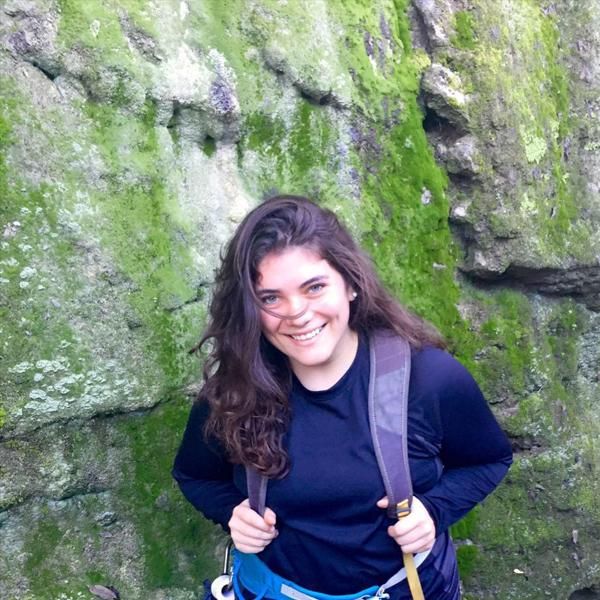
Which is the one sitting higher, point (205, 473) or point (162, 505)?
point (205, 473)

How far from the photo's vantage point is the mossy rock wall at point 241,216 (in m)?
2.65

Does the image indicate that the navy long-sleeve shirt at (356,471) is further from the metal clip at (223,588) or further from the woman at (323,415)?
the metal clip at (223,588)

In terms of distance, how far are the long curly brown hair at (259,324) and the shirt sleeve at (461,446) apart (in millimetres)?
153

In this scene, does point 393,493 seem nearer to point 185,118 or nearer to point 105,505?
point 105,505

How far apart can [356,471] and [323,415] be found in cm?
19

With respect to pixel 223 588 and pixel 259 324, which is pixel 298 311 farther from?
pixel 223 588

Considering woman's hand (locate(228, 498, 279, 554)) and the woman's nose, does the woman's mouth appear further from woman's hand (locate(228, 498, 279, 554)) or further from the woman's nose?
woman's hand (locate(228, 498, 279, 554))

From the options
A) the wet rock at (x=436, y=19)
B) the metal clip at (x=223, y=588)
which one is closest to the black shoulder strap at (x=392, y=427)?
the metal clip at (x=223, y=588)

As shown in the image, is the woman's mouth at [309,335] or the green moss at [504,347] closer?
the woman's mouth at [309,335]

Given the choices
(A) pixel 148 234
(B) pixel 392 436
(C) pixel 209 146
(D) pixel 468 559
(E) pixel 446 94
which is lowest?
A: (D) pixel 468 559

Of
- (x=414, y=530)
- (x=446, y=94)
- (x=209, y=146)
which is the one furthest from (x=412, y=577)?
(x=446, y=94)

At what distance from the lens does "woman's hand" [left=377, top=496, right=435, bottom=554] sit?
2.10 meters

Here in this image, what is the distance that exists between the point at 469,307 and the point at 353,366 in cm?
159

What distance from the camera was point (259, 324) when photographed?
7.02 ft
